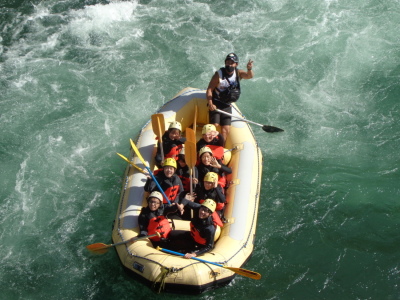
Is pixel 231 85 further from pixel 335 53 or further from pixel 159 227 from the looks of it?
pixel 335 53

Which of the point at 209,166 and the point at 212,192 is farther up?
the point at 209,166

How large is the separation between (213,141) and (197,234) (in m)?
1.63

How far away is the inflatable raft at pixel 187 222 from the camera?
607cm

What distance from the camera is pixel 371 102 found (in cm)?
973

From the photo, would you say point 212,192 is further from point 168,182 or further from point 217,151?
point 217,151

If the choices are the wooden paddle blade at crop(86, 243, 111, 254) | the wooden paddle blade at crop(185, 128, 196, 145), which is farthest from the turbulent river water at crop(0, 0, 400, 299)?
the wooden paddle blade at crop(185, 128, 196, 145)

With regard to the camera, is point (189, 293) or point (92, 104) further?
point (92, 104)

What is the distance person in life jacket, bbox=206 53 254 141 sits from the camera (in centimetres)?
781

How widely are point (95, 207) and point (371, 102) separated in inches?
217

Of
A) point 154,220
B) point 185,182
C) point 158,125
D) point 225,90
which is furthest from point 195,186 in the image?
point 225,90

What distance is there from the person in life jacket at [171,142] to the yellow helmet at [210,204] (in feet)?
4.02

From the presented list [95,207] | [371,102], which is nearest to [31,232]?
[95,207]

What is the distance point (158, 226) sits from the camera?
6426mm

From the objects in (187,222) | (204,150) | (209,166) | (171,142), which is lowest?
(187,222)
